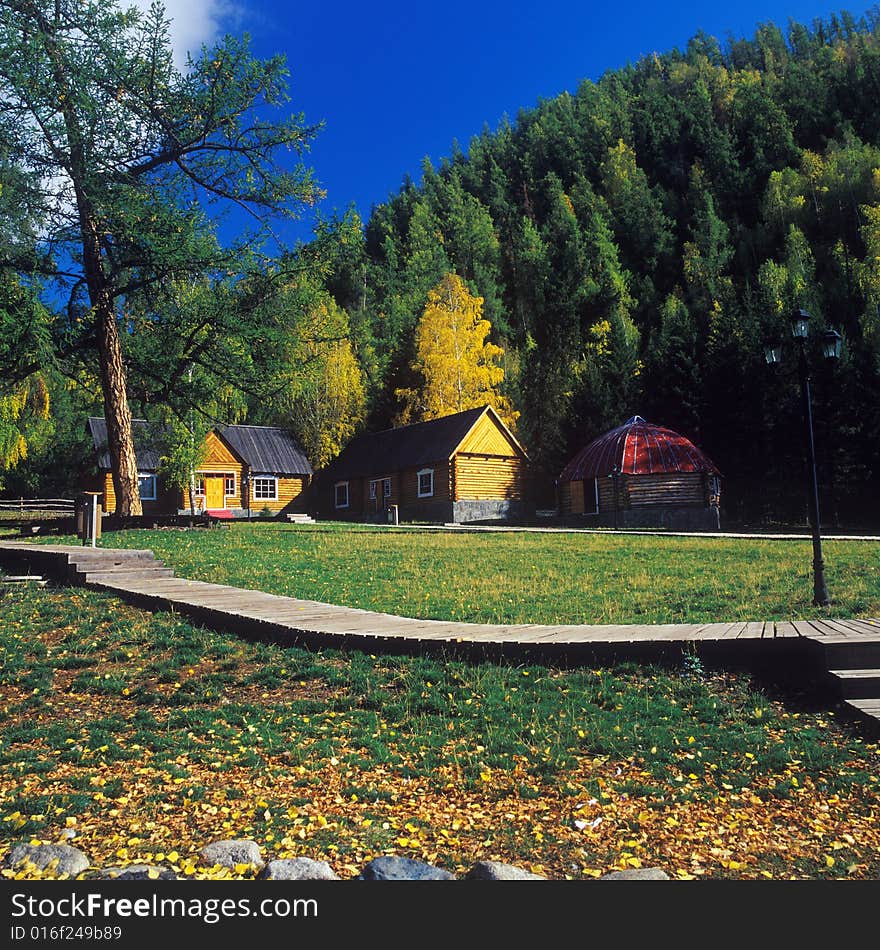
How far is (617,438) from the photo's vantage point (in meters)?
36.3

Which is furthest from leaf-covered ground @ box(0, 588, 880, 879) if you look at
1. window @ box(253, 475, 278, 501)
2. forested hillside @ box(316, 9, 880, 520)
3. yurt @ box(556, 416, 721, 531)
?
window @ box(253, 475, 278, 501)

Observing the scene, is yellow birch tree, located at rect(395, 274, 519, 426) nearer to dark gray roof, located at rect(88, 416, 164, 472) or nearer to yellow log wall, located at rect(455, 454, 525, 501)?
yellow log wall, located at rect(455, 454, 525, 501)

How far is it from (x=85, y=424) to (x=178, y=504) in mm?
14389

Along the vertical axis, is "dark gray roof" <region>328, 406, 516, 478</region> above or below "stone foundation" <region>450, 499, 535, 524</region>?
above

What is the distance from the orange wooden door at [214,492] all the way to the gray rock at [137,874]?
142 ft

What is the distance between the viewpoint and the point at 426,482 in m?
40.7

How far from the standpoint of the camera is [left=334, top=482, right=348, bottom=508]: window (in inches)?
1868

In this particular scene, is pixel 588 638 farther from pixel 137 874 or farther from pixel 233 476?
pixel 233 476

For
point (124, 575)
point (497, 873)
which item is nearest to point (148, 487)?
point (124, 575)

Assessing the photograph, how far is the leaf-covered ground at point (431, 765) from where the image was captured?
4.27 meters

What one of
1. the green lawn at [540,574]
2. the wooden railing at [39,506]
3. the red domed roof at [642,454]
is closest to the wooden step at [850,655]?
the green lawn at [540,574]

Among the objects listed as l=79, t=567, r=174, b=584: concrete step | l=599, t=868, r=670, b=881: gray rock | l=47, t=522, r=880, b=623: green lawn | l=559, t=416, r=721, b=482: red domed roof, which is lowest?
l=599, t=868, r=670, b=881: gray rock

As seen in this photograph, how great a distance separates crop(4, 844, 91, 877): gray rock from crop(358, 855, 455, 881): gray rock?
1462mm
